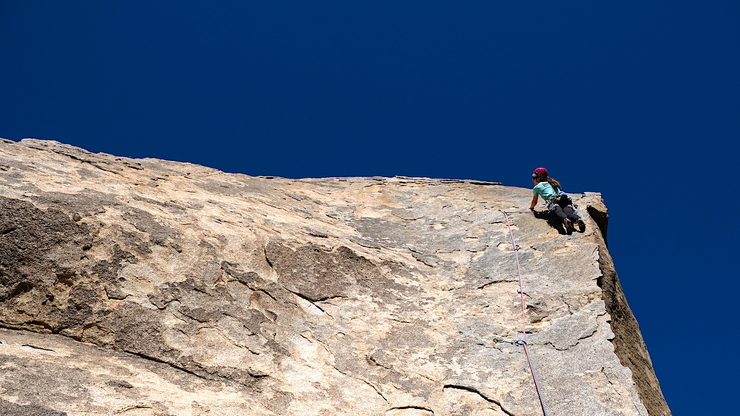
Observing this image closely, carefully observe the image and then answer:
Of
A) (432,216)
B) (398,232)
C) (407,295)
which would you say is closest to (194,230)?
(407,295)

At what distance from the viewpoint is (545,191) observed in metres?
6.60

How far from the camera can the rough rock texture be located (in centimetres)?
343

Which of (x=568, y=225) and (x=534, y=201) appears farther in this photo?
(x=534, y=201)

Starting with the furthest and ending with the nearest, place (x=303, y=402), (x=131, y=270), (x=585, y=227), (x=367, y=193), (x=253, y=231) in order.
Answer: (x=367, y=193)
(x=585, y=227)
(x=253, y=231)
(x=131, y=270)
(x=303, y=402)

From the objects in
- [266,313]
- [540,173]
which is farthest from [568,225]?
[266,313]

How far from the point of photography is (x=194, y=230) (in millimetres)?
4766

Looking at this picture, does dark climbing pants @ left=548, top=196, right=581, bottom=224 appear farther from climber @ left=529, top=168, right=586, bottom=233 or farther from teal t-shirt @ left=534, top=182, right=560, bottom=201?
teal t-shirt @ left=534, top=182, right=560, bottom=201

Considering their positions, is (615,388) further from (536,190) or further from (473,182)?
(473,182)

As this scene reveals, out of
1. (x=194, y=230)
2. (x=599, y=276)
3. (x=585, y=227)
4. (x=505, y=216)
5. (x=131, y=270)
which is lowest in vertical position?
(x=131, y=270)

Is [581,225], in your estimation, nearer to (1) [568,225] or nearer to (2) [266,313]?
(1) [568,225]

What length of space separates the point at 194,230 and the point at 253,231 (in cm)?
53

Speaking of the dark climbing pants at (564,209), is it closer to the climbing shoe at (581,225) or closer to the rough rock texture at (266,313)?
the climbing shoe at (581,225)

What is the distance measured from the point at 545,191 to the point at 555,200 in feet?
1.14

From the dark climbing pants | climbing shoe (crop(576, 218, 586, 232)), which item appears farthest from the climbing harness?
climbing shoe (crop(576, 218, 586, 232))
